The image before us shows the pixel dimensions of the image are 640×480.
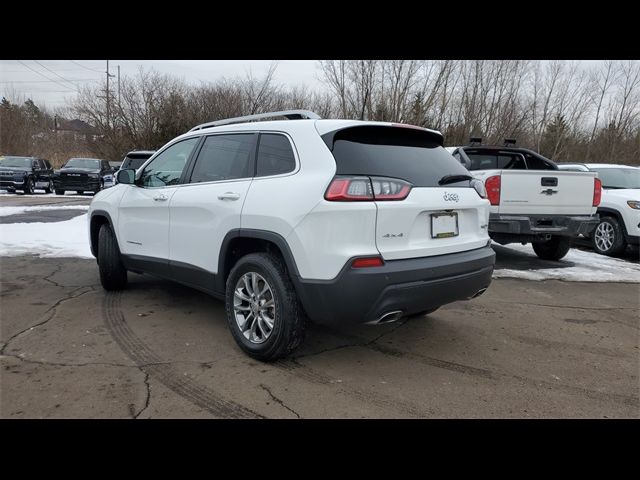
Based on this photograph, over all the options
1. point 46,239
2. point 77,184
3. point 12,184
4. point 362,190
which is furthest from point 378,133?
point 12,184

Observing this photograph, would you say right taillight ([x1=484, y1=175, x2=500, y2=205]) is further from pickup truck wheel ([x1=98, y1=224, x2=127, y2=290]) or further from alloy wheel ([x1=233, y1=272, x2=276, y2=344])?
pickup truck wheel ([x1=98, y1=224, x2=127, y2=290])

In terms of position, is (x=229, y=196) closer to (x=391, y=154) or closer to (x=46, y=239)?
(x=391, y=154)

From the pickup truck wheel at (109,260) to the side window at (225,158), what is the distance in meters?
1.69

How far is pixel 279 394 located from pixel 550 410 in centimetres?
174

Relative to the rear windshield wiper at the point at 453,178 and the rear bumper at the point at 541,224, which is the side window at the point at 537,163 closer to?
the rear bumper at the point at 541,224

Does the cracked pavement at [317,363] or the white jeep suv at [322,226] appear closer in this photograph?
the cracked pavement at [317,363]

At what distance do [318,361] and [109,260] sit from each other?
3.04 metres

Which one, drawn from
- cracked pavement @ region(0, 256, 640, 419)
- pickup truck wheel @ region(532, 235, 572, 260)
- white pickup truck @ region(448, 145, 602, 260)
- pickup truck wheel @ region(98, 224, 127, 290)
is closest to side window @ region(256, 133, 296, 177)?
cracked pavement @ region(0, 256, 640, 419)

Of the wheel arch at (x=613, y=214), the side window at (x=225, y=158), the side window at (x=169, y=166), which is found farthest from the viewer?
the wheel arch at (x=613, y=214)

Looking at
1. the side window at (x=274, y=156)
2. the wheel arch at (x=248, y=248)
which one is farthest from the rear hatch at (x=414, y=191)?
the wheel arch at (x=248, y=248)

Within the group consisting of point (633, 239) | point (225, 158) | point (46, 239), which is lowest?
point (46, 239)

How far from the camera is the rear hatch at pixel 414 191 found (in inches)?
121

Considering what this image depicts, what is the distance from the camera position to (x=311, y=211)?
3.05 m

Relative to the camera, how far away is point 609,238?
8852mm
